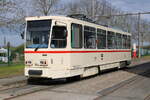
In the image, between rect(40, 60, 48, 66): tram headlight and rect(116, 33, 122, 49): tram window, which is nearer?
rect(40, 60, 48, 66): tram headlight

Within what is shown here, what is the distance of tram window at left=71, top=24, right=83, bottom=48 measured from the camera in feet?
43.7

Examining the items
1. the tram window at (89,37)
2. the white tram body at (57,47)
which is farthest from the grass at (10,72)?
the tram window at (89,37)

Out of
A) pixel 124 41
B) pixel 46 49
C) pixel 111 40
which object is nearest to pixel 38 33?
pixel 46 49

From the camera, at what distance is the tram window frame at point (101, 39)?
16.5 meters

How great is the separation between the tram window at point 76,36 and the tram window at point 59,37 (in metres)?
0.53

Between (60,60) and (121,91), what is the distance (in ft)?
10.6

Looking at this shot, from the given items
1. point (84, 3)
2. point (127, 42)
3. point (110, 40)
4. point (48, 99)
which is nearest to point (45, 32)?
point (48, 99)

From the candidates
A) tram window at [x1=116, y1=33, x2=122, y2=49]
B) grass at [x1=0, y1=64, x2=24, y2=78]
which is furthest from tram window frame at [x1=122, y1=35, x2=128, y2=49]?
grass at [x1=0, y1=64, x2=24, y2=78]

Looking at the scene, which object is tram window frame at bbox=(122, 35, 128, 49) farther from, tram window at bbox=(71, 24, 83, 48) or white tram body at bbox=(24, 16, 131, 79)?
tram window at bbox=(71, 24, 83, 48)

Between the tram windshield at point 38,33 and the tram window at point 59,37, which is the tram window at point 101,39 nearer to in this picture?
the tram window at point 59,37

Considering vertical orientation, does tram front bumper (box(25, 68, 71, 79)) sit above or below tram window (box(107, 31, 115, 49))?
below

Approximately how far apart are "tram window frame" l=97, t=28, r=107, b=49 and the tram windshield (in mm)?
4532

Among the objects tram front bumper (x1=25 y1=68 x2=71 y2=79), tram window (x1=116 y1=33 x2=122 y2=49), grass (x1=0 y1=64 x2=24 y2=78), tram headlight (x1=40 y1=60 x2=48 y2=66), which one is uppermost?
tram window (x1=116 y1=33 x2=122 y2=49)

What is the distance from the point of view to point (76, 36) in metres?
13.7
